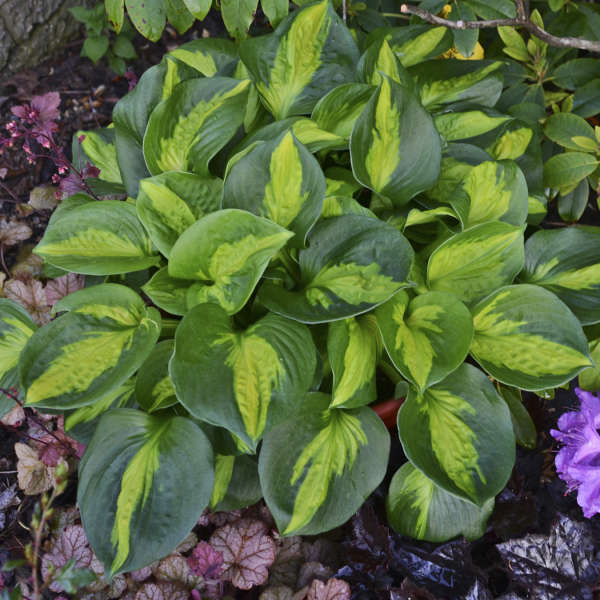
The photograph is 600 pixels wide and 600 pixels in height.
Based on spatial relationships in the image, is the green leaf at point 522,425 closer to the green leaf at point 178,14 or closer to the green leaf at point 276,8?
the green leaf at point 276,8

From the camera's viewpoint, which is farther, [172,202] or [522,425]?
[522,425]

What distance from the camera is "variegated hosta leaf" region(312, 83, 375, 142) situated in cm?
108

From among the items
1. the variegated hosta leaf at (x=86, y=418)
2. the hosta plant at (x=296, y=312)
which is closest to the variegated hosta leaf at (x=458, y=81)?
the hosta plant at (x=296, y=312)

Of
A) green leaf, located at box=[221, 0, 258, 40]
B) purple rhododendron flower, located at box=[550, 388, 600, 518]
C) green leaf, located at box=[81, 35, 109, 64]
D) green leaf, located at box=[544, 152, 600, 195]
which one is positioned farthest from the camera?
green leaf, located at box=[81, 35, 109, 64]

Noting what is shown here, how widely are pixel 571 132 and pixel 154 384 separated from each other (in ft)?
3.46

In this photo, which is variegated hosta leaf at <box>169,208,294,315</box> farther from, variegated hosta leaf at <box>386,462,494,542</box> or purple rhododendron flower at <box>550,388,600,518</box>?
purple rhododendron flower at <box>550,388,600,518</box>

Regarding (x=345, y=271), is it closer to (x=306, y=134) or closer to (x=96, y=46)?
(x=306, y=134)

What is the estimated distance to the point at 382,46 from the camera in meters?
1.12

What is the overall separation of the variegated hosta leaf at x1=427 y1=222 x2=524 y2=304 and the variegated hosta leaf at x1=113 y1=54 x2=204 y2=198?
0.59m

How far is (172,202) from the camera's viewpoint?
3.20ft

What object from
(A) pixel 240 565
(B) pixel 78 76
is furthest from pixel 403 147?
(B) pixel 78 76

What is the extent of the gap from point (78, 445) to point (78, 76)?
1.24m

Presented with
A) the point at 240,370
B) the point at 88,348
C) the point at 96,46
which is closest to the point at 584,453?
the point at 240,370

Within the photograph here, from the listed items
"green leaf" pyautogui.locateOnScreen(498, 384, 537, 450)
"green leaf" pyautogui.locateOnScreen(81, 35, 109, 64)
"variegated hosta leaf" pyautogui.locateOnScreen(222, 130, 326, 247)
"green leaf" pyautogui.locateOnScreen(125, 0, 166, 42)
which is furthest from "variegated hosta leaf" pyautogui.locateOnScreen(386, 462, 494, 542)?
"green leaf" pyautogui.locateOnScreen(81, 35, 109, 64)
